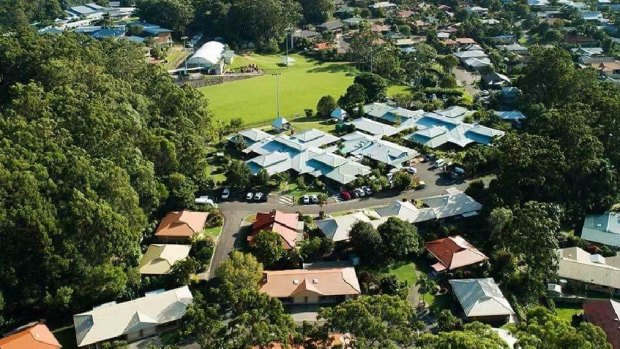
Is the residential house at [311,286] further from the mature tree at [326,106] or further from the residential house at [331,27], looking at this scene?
the residential house at [331,27]

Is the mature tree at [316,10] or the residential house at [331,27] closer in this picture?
the residential house at [331,27]

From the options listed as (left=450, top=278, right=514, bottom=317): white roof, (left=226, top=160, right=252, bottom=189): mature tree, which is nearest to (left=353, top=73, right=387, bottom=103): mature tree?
(left=226, top=160, right=252, bottom=189): mature tree

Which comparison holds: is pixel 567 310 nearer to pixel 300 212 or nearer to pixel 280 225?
pixel 280 225

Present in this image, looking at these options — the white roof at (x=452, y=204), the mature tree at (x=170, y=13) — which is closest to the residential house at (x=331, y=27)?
the mature tree at (x=170, y=13)

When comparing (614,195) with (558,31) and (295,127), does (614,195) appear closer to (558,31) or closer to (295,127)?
(295,127)

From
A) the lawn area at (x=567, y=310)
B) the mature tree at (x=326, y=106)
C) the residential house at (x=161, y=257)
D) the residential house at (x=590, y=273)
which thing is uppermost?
the mature tree at (x=326, y=106)

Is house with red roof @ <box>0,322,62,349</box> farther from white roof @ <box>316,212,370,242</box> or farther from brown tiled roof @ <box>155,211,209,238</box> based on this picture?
white roof @ <box>316,212,370,242</box>

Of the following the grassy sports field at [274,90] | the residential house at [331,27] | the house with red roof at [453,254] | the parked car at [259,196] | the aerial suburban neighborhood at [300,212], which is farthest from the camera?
the residential house at [331,27]

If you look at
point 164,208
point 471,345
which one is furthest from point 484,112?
point 471,345
